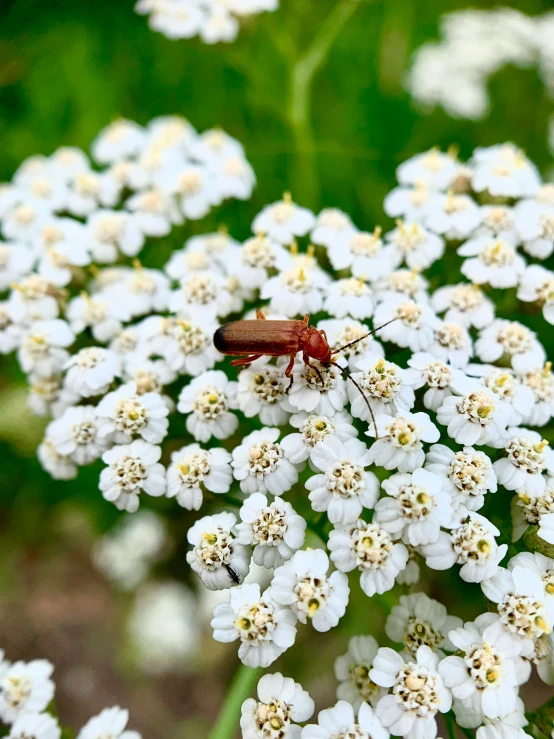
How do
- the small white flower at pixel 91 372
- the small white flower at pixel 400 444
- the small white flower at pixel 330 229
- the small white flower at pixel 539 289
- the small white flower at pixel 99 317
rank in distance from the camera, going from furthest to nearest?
the small white flower at pixel 330 229
the small white flower at pixel 99 317
the small white flower at pixel 539 289
the small white flower at pixel 91 372
the small white flower at pixel 400 444

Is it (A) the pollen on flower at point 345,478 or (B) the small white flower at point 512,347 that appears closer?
(A) the pollen on flower at point 345,478

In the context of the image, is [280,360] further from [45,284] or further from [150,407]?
[45,284]

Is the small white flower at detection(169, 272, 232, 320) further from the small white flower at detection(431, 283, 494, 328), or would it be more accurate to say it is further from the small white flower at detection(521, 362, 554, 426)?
the small white flower at detection(521, 362, 554, 426)

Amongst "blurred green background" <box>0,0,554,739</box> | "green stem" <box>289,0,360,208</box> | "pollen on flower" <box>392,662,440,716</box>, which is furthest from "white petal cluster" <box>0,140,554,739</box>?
"blurred green background" <box>0,0,554,739</box>

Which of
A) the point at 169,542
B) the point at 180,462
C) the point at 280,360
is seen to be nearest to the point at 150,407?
the point at 180,462

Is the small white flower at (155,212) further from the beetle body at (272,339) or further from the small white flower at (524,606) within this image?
the small white flower at (524,606)

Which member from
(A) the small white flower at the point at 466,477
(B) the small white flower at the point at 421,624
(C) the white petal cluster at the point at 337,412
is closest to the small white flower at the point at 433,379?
(C) the white petal cluster at the point at 337,412

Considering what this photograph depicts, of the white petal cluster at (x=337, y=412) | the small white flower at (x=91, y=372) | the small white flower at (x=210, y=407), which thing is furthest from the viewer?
the small white flower at (x=91, y=372)
